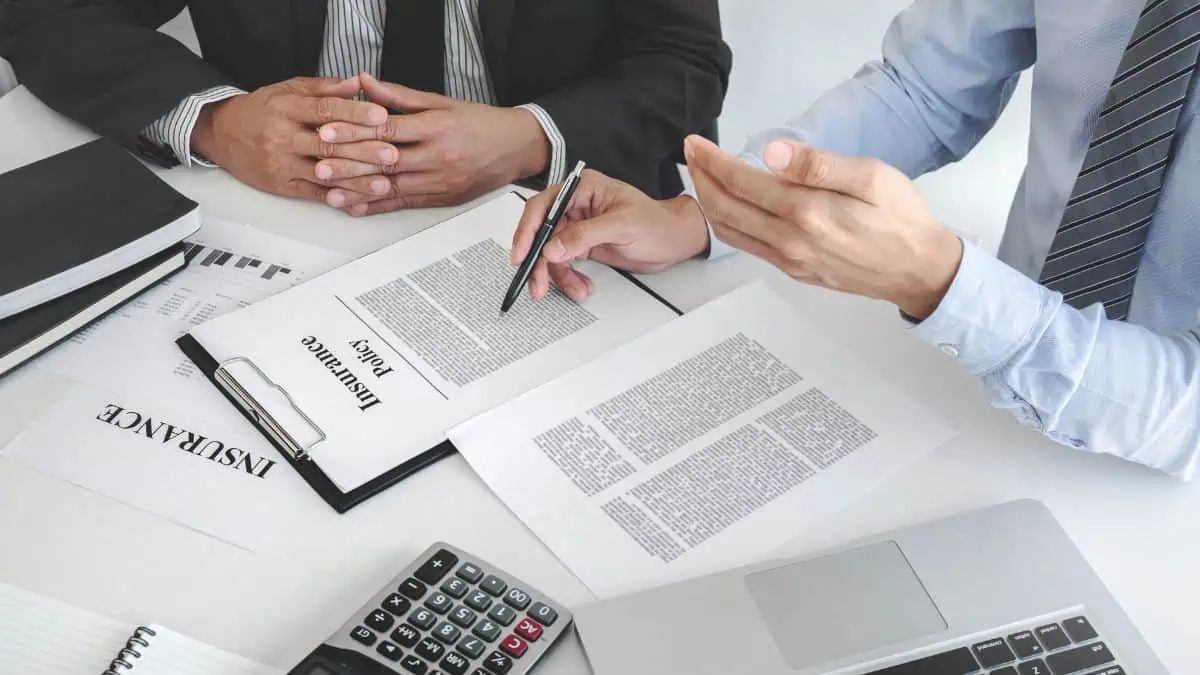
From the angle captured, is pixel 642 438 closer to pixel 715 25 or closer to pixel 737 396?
pixel 737 396

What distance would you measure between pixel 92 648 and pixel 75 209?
1.37ft

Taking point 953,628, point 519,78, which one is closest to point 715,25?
point 519,78

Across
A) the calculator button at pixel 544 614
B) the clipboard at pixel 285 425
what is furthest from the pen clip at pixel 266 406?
the calculator button at pixel 544 614

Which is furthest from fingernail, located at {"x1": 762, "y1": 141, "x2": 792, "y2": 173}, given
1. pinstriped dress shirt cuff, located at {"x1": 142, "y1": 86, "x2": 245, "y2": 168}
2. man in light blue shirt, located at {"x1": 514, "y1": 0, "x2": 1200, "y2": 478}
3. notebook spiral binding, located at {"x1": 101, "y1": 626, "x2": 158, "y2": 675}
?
pinstriped dress shirt cuff, located at {"x1": 142, "y1": 86, "x2": 245, "y2": 168}

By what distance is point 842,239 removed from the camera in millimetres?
686

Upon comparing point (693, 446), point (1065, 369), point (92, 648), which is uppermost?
point (1065, 369)

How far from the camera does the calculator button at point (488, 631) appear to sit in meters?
0.59

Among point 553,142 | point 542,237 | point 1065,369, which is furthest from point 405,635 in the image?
point 553,142

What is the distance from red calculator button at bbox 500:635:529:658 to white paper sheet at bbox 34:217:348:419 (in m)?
0.30

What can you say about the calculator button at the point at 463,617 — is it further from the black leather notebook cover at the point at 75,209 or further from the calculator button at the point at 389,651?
the black leather notebook cover at the point at 75,209

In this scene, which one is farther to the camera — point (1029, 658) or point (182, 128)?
point (182, 128)

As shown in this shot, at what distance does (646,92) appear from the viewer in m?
1.14

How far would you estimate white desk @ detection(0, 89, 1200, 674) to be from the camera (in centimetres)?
62

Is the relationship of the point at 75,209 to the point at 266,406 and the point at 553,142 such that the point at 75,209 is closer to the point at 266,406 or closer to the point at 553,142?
the point at 266,406
